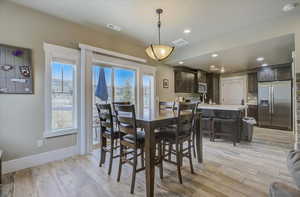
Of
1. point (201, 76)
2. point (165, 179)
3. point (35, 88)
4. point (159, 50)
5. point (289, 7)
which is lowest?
point (165, 179)

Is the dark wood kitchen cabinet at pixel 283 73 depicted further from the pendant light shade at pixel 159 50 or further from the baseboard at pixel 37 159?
the baseboard at pixel 37 159

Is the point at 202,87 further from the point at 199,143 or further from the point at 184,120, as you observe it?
the point at 184,120

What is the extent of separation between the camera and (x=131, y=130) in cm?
195

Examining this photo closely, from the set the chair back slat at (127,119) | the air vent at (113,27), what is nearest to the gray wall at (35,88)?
the air vent at (113,27)

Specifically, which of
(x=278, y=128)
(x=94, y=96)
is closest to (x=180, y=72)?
(x=94, y=96)

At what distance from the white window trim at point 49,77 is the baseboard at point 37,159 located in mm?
337

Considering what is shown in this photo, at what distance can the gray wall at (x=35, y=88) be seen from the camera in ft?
7.97

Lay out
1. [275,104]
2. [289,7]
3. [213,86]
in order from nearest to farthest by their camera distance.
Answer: [289,7] < [275,104] < [213,86]

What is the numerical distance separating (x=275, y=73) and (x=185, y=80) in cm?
324

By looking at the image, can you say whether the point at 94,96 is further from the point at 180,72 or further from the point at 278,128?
the point at 278,128

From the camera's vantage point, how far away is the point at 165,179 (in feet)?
7.19

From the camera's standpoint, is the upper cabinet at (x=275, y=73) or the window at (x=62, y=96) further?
the upper cabinet at (x=275, y=73)

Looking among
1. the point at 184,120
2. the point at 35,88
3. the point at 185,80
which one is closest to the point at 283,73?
the point at 185,80

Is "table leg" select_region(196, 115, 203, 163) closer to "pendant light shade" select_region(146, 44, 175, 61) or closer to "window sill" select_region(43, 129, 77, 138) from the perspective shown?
"pendant light shade" select_region(146, 44, 175, 61)
